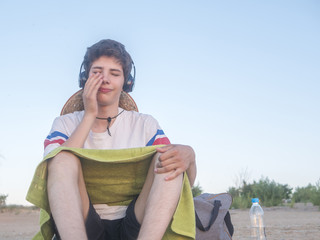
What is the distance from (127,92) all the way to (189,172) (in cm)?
118

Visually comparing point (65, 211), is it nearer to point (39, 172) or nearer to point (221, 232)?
point (39, 172)

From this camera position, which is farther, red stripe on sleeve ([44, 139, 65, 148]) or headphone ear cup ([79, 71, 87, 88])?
headphone ear cup ([79, 71, 87, 88])

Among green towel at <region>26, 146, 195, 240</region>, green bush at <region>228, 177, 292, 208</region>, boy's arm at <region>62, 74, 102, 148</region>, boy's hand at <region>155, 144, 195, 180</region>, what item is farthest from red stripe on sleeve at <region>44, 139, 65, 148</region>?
green bush at <region>228, 177, 292, 208</region>

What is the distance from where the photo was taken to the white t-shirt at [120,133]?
280 centimetres

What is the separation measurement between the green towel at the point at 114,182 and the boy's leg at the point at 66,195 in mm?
58

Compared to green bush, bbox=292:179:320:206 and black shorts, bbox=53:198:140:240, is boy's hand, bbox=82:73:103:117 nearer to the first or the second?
black shorts, bbox=53:198:140:240

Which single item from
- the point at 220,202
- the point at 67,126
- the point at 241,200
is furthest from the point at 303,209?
the point at 67,126

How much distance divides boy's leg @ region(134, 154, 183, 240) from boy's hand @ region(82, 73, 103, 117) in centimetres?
67

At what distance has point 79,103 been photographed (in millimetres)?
3279

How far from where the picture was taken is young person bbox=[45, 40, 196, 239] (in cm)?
212

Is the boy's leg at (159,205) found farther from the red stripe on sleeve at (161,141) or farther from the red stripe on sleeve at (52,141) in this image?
the red stripe on sleeve at (52,141)

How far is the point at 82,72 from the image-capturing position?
3.19 meters

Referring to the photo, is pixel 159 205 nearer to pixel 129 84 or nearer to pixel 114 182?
pixel 114 182

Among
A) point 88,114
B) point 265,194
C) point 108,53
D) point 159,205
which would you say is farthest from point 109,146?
point 265,194
